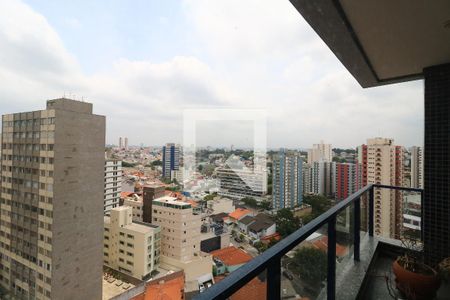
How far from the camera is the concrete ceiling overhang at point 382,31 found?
1338 millimetres

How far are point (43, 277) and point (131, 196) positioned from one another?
16.2 feet

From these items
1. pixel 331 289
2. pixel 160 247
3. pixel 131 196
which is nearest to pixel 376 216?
pixel 331 289

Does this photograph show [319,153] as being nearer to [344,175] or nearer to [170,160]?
[344,175]

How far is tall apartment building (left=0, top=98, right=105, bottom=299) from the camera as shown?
20.9ft

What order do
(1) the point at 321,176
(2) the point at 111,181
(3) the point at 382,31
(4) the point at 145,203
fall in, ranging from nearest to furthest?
(3) the point at 382,31 → (1) the point at 321,176 → (2) the point at 111,181 → (4) the point at 145,203

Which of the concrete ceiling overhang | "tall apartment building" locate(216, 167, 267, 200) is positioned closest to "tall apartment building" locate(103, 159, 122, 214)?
"tall apartment building" locate(216, 167, 267, 200)

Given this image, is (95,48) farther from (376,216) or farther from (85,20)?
(376,216)

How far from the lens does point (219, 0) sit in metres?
3.84

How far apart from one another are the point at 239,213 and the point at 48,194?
7.17m

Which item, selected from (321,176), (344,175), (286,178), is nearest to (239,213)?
(286,178)

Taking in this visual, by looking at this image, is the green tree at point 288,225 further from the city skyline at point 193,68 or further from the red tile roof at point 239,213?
the red tile roof at point 239,213

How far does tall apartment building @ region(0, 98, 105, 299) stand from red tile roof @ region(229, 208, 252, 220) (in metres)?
5.60

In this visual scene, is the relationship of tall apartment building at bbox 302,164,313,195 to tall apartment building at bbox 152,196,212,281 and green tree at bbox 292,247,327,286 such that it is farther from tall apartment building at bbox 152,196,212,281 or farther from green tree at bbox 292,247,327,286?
green tree at bbox 292,247,327,286

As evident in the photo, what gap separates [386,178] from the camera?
3.60 metres
